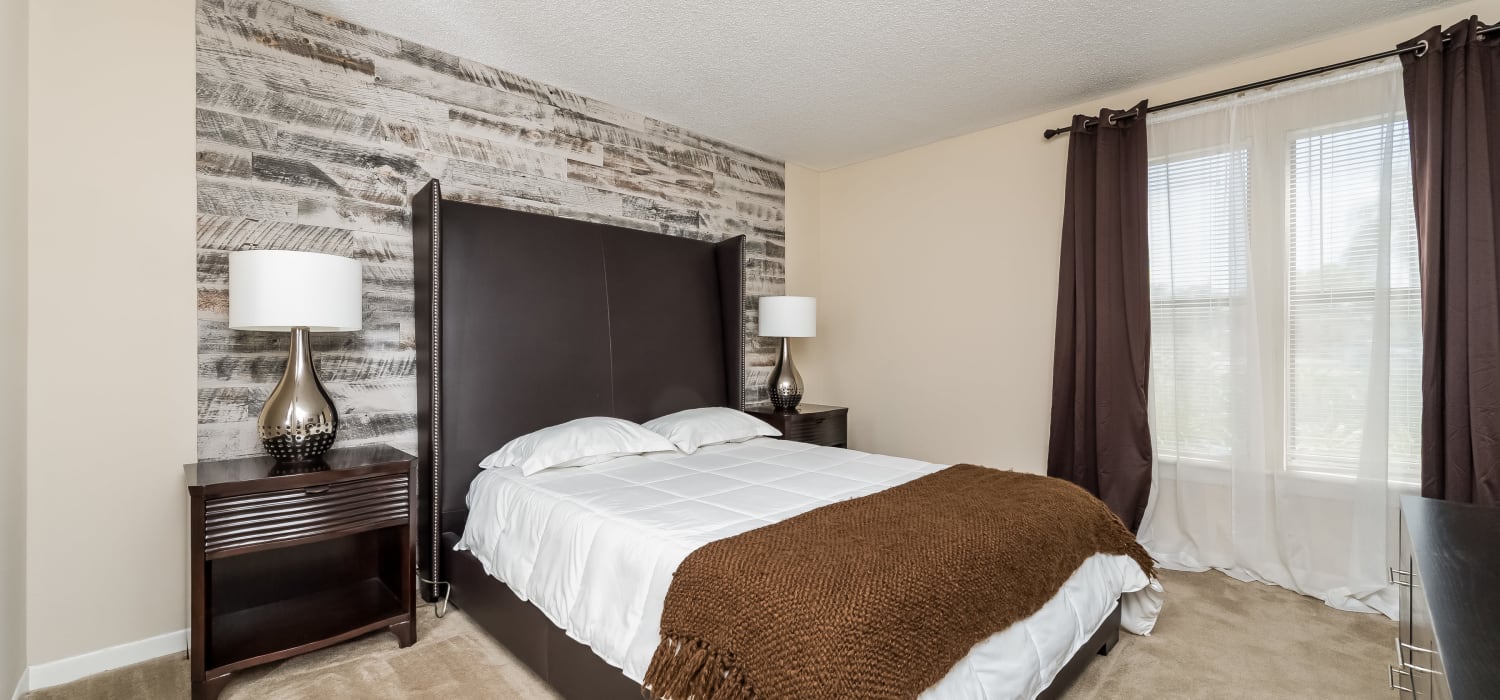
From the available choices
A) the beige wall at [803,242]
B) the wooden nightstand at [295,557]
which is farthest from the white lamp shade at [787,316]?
the wooden nightstand at [295,557]

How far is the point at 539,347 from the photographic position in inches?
119

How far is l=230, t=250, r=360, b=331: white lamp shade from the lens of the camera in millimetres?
2037

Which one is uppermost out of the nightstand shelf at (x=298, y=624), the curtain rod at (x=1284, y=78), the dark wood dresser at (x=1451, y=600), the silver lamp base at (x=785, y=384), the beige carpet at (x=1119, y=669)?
the curtain rod at (x=1284, y=78)

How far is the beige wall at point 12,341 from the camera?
1.78 meters

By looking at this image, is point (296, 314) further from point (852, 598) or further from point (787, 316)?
point (787, 316)

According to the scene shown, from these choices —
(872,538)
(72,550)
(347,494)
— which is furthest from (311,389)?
(872,538)


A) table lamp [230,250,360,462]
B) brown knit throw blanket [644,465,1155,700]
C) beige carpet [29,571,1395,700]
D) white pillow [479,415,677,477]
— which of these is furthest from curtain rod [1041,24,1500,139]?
table lamp [230,250,360,462]

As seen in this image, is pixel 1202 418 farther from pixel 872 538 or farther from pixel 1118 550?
pixel 872 538

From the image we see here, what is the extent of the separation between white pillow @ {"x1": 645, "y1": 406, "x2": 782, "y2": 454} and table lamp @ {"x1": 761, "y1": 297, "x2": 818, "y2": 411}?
640 mm

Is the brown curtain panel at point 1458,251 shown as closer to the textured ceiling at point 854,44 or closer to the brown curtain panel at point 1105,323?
the textured ceiling at point 854,44

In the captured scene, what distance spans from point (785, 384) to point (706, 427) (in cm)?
104

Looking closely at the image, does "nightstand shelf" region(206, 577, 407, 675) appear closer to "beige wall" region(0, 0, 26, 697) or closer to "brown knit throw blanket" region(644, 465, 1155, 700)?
"beige wall" region(0, 0, 26, 697)

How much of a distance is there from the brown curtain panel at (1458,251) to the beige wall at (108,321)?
15.2 feet

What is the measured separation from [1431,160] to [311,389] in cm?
426
